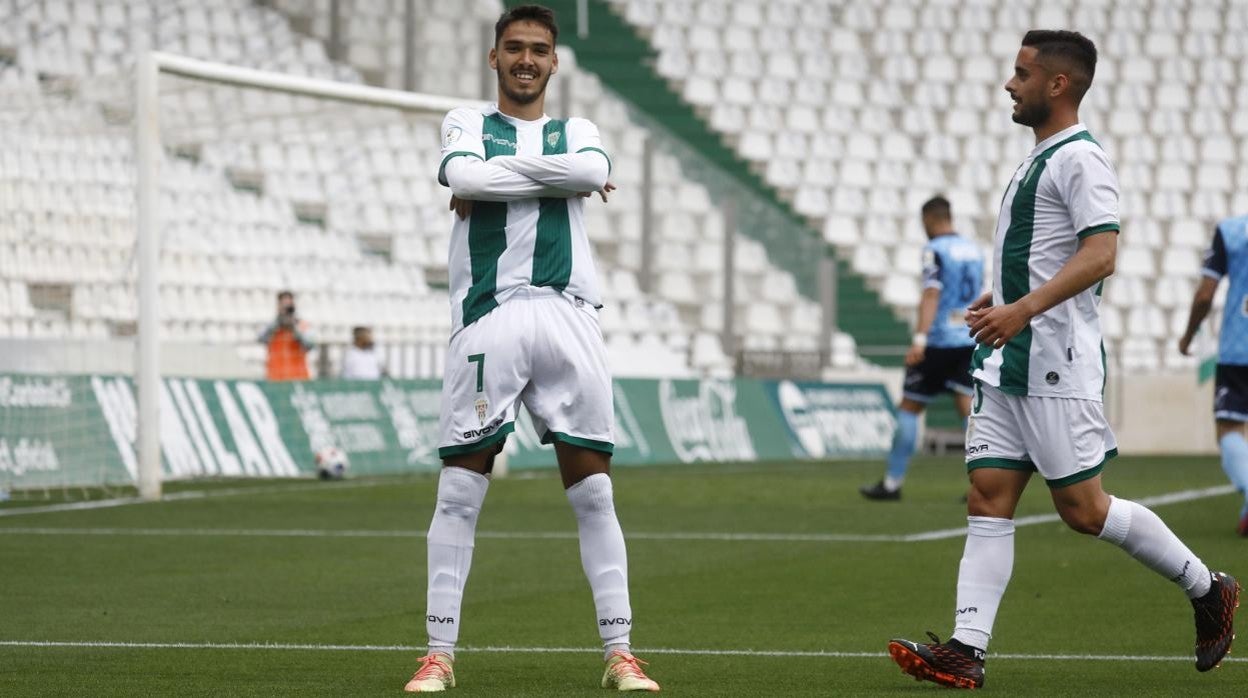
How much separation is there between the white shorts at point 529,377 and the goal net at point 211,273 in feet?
29.9

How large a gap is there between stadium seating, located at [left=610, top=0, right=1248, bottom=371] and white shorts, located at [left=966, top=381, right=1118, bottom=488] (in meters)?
23.9

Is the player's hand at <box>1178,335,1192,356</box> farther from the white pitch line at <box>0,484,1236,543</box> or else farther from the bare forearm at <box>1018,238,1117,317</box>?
the bare forearm at <box>1018,238,1117,317</box>

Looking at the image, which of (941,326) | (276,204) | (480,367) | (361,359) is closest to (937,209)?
(941,326)

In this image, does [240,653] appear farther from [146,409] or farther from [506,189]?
[146,409]

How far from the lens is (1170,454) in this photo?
2595 centimetres

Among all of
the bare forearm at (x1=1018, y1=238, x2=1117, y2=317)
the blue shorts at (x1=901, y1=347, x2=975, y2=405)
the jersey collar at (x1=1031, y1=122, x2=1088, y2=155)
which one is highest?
the jersey collar at (x1=1031, y1=122, x2=1088, y2=155)

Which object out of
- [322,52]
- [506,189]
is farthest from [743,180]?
[506,189]

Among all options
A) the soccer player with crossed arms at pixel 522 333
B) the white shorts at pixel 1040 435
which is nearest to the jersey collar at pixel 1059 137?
the white shorts at pixel 1040 435

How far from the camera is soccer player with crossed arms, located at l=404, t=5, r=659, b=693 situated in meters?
5.68

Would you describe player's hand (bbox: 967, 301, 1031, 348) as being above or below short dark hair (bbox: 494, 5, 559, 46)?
below

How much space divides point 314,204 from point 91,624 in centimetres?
1650

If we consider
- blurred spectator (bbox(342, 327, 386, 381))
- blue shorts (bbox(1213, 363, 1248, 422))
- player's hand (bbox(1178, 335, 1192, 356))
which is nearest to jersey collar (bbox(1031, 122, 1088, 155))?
player's hand (bbox(1178, 335, 1192, 356))

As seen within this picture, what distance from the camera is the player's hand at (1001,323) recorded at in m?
5.66

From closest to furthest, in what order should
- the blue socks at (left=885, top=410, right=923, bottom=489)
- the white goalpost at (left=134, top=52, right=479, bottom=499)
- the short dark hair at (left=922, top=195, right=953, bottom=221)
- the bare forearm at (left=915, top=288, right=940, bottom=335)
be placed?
1. the bare forearm at (left=915, top=288, right=940, bottom=335)
2. the short dark hair at (left=922, top=195, right=953, bottom=221)
3. the blue socks at (left=885, top=410, right=923, bottom=489)
4. the white goalpost at (left=134, top=52, right=479, bottom=499)
